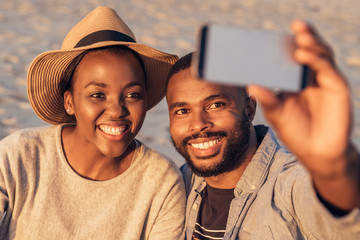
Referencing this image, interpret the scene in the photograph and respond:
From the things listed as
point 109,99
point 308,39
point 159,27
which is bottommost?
point 109,99

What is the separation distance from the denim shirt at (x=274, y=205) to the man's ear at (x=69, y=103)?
3.04 feet

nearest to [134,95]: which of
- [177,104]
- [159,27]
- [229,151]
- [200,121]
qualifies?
[177,104]

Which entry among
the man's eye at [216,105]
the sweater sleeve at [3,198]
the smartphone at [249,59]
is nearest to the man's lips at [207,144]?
the man's eye at [216,105]

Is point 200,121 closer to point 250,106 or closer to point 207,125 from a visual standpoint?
point 207,125

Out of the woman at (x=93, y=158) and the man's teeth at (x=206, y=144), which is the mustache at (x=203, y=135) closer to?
the man's teeth at (x=206, y=144)

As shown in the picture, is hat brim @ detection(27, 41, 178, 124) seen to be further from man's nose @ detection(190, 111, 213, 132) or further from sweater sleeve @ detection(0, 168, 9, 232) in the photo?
sweater sleeve @ detection(0, 168, 9, 232)

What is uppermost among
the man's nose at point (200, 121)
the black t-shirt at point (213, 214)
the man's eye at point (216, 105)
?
the man's eye at point (216, 105)

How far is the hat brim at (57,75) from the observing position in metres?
2.75

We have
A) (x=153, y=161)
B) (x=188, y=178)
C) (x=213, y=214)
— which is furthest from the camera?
(x=188, y=178)

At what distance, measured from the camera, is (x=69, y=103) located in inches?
113

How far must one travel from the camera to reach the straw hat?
8.90 ft

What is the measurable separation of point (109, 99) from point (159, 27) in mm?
8004

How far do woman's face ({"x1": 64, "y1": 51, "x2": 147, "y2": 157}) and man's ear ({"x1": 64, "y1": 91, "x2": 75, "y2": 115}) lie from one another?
0.13 metres

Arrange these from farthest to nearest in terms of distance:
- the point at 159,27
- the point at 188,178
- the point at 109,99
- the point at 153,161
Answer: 1. the point at 159,27
2. the point at 188,178
3. the point at 153,161
4. the point at 109,99
